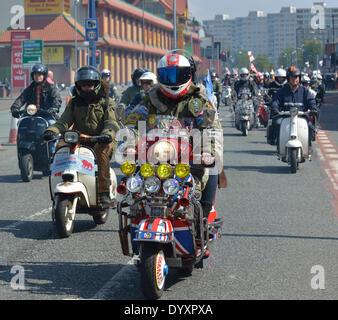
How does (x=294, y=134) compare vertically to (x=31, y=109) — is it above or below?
below

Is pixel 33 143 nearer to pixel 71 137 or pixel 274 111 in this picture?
pixel 274 111

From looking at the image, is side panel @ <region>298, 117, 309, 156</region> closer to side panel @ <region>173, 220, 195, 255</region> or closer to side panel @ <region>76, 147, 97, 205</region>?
side panel @ <region>76, 147, 97, 205</region>

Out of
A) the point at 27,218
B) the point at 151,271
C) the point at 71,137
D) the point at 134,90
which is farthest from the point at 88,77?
the point at 134,90

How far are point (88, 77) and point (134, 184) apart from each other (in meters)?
3.30

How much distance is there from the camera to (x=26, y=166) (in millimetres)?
13383

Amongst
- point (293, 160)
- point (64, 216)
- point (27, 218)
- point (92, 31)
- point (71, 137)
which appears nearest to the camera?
point (64, 216)

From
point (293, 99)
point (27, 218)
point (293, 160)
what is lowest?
point (27, 218)

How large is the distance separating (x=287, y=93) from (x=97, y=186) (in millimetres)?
7019

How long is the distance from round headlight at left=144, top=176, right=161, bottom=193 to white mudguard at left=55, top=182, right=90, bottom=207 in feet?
8.52

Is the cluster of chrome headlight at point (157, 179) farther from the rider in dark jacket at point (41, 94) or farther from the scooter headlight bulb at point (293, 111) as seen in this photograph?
the scooter headlight bulb at point (293, 111)

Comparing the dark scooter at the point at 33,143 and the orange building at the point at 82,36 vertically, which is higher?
the orange building at the point at 82,36

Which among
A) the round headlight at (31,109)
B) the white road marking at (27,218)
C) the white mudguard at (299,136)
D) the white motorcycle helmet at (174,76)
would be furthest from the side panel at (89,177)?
the white mudguard at (299,136)

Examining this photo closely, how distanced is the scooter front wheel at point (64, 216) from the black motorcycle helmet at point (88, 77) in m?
1.35

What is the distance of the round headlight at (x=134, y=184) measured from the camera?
20.3ft
